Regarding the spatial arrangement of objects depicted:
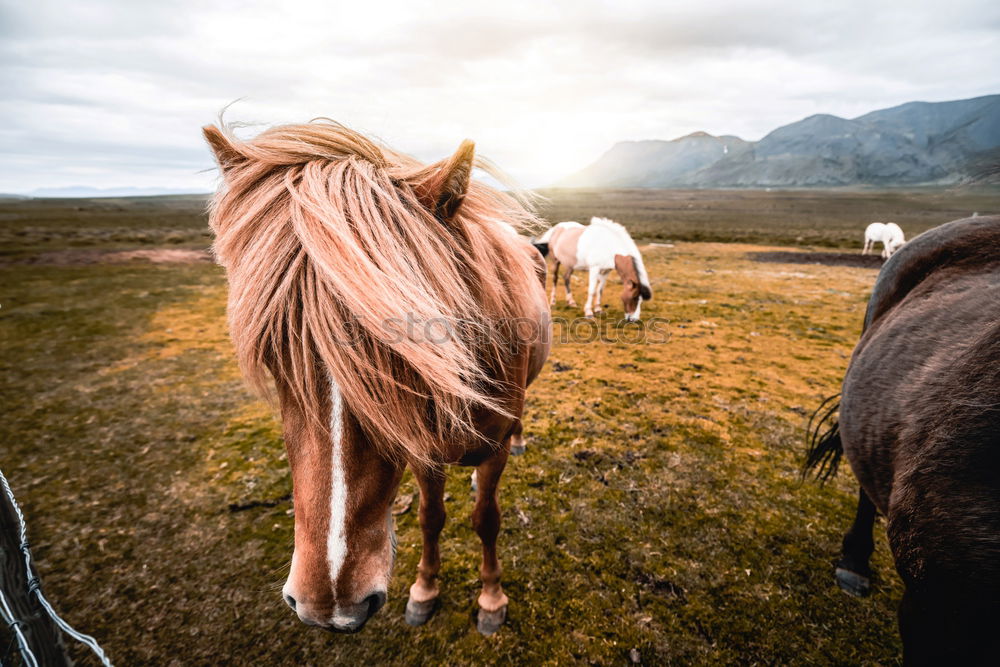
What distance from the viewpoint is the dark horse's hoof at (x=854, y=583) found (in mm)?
2740

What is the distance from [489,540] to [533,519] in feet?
2.96

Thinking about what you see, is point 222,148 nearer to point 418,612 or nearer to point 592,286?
point 418,612

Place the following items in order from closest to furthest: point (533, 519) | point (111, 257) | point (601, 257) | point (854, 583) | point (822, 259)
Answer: point (854, 583)
point (533, 519)
point (601, 257)
point (111, 257)
point (822, 259)

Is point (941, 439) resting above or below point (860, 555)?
above

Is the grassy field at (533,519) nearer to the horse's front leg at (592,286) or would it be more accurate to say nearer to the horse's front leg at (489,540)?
the horse's front leg at (489,540)

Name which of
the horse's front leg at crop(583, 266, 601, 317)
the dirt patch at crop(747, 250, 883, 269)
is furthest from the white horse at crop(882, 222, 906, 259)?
the horse's front leg at crop(583, 266, 601, 317)

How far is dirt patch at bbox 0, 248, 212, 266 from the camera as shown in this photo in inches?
A: 619

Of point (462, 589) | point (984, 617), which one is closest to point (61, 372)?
point (462, 589)

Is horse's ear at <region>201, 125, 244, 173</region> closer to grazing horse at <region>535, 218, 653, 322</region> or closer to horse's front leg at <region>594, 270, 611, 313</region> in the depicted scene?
grazing horse at <region>535, 218, 653, 322</region>

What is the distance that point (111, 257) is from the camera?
54.7 ft

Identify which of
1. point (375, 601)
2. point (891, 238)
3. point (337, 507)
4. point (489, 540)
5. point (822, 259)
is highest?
point (891, 238)

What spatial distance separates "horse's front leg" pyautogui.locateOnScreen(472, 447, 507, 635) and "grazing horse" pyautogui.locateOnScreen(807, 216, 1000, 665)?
5.84ft

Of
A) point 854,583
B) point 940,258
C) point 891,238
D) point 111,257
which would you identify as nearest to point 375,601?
point 854,583

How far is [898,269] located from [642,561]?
2743 millimetres
